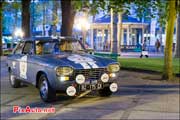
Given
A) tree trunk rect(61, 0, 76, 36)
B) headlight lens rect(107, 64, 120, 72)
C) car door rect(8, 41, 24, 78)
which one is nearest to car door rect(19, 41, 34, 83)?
car door rect(8, 41, 24, 78)

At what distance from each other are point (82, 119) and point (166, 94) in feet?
13.6

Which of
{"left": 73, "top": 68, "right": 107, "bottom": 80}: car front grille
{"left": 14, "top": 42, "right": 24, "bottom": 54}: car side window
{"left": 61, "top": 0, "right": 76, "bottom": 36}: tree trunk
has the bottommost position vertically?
{"left": 73, "top": 68, "right": 107, "bottom": 80}: car front grille

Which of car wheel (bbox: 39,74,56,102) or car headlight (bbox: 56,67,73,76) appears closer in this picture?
car headlight (bbox: 56,67,73,76)

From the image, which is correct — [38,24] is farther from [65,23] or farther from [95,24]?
[65,23]

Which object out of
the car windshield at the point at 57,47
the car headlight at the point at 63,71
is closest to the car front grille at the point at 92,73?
the car headlight at the point at 63,71

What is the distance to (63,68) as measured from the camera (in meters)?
9.90

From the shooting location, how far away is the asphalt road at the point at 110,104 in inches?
344

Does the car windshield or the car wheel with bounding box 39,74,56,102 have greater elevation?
the car windshield

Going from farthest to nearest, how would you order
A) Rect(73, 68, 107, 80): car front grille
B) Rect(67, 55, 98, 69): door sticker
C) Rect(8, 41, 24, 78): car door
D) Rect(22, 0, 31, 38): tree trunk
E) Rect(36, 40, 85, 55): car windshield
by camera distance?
Rect(22, 0, 31, 38): tree trunk < Rect(8, 41, 24, 78): car door < Rect(36, 40, 85, 55): car windshield < Rect(67, 55, 98, 69): door sticker < Rect(73, 68, 107, 80): car front grille

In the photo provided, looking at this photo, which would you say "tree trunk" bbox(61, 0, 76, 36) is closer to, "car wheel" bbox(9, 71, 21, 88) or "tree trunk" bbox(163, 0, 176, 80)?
"tree trunk" bbox(163, 0, 176, 80)

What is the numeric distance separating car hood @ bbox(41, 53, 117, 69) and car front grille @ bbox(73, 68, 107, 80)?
0.25 feet

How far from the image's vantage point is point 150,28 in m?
66.1

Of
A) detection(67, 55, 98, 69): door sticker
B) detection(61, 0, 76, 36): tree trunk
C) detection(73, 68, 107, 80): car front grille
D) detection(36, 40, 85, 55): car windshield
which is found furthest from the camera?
detection(61, 0, 76, 36): tree trunk

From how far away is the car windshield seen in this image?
1136 cm
